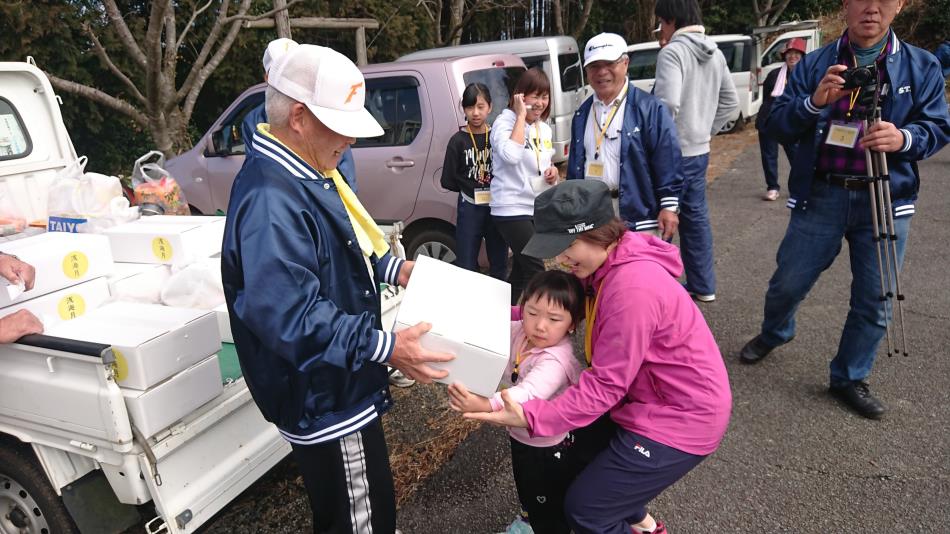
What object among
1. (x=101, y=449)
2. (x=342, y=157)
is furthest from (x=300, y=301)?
(x=342, y=157)

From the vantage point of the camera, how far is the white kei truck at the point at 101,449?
1996 millimetres

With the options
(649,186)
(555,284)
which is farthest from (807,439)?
(555,284)

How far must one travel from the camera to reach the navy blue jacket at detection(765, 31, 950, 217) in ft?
9.25

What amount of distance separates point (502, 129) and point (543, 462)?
248cm

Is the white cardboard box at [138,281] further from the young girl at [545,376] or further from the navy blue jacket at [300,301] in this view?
the young girl at [545,376]

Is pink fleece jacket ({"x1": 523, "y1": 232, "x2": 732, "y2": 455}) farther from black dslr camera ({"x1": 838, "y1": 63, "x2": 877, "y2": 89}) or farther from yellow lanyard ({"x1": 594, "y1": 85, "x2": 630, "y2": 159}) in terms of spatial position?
yellow lanyard ({"x1": 594, "y1": 85, "x2": 630, "y2": 159})

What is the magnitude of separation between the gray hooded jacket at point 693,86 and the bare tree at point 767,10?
63.6 ft

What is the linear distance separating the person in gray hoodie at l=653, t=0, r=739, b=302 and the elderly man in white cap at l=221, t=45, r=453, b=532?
261 cm

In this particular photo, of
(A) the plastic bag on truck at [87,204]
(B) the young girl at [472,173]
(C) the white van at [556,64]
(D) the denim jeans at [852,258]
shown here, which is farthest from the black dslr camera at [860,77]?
(C) the white van at [556,64]

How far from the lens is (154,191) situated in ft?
12.3

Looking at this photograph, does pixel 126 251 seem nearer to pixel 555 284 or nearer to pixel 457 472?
pixel 457 472

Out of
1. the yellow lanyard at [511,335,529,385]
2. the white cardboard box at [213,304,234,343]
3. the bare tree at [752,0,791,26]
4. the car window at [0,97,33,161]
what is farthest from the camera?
the bare tree at [752,0,791,26]

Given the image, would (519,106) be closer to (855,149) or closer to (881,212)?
(855,149)

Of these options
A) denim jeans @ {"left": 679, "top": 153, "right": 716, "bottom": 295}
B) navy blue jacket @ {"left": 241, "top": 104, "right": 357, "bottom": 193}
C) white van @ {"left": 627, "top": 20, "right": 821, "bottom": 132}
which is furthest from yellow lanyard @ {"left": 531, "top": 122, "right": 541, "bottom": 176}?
white van @ {"left": 627, "top": 20, "right": 821, "bottom": 132}
